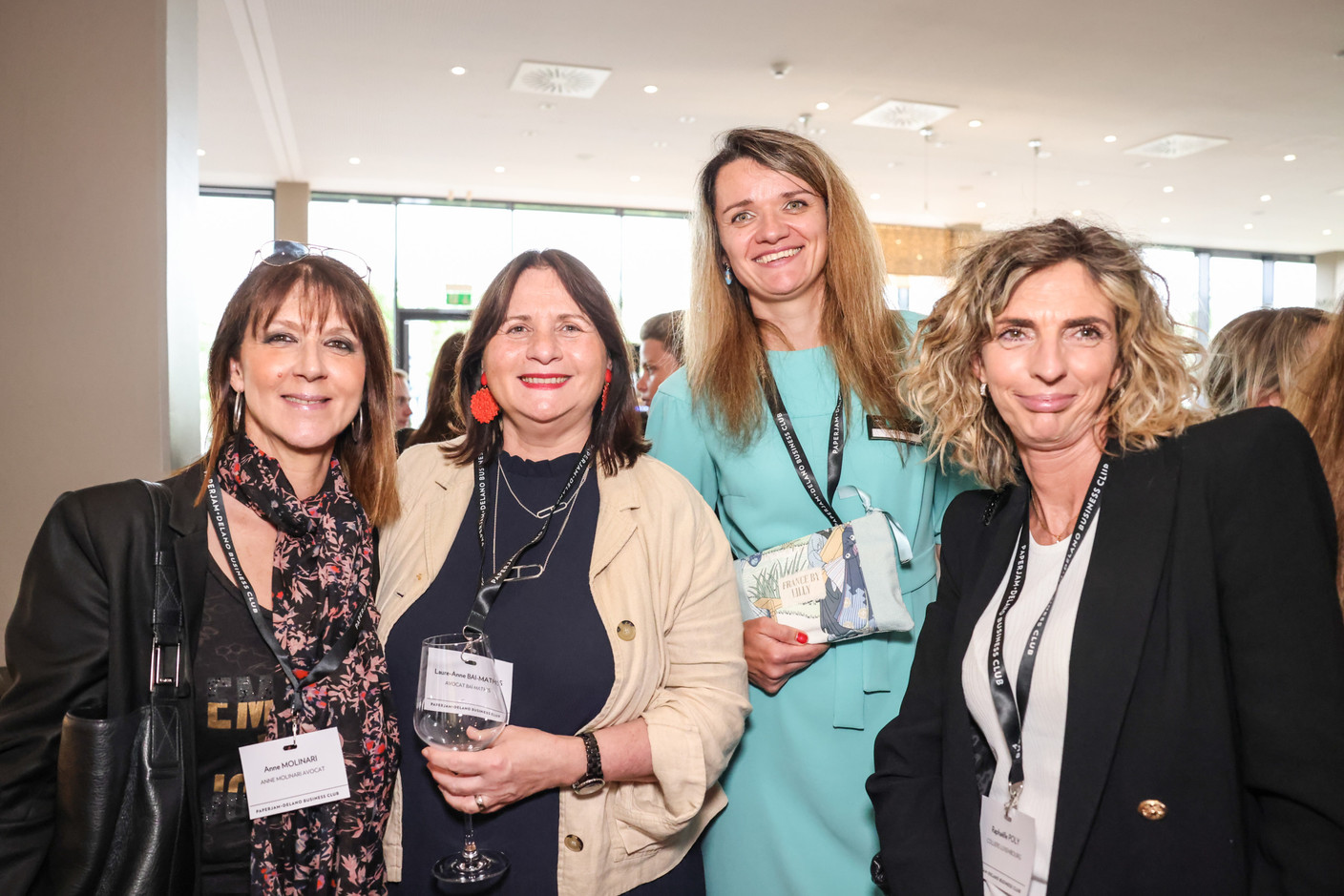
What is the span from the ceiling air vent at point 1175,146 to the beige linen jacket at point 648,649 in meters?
10.9

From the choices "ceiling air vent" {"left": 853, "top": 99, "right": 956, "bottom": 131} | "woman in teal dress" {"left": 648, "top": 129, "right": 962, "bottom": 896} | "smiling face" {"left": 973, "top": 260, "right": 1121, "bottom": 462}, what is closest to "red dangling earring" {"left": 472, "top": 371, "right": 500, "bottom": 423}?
"woman in teal dress" {"left": 648, "top": 129, "right": 962, "bottom": 896}

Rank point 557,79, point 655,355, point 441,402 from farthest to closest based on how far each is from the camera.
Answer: point 557,79 < point 655,355 < point 441,402

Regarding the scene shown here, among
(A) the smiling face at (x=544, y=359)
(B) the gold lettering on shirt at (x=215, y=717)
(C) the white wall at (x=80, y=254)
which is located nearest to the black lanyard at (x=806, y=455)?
(A) the smiling face at (x=544, y=359)

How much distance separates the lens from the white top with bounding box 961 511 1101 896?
147cm

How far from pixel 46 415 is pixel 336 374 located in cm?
236

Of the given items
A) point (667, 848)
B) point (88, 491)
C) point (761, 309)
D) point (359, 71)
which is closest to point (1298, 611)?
point (667, 848)

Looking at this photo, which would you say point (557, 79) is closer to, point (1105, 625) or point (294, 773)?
point (294, 773)

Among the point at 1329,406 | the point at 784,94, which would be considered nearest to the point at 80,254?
the point at 1329,406

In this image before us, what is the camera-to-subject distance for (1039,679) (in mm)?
1508

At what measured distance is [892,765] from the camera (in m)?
1.71

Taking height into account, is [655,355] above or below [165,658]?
above

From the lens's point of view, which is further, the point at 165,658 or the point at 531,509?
the point at 531,509

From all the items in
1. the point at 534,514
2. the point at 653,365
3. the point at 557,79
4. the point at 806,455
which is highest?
the point at 557,79

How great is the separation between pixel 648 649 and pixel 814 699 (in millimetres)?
466
